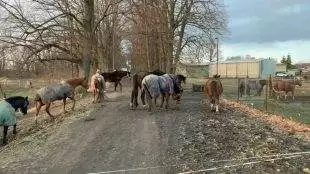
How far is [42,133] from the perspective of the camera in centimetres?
1947

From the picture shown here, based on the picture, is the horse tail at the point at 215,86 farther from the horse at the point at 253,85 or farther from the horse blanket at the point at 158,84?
the horse at the point at 253,85

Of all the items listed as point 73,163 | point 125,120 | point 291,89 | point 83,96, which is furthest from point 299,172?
point 291,89

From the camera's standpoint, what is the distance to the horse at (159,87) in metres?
22.8

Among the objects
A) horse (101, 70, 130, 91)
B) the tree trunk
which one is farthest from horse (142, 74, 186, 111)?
the tree trunk

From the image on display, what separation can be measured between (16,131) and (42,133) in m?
3.14

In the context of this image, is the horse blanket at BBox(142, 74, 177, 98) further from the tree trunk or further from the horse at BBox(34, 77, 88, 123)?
the tree trunk

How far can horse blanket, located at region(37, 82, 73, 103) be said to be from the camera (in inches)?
905

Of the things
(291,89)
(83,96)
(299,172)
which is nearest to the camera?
(299,172)

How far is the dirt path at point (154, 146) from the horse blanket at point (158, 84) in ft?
5.14

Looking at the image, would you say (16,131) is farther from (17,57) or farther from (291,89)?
(291,89)

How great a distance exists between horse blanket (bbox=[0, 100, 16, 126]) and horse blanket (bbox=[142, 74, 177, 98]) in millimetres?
5495

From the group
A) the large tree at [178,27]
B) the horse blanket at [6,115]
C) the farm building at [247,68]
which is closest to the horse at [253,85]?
the large tree at [178,27]

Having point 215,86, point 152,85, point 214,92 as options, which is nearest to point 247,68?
point 215,86

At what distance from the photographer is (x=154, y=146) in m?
15.8
